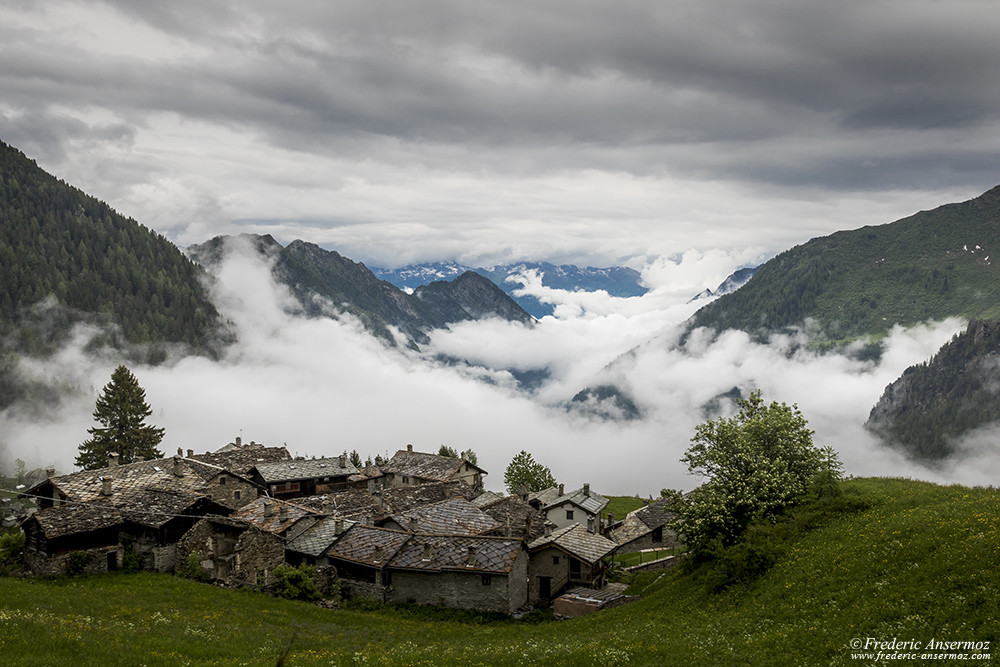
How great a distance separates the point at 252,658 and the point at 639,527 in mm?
61688

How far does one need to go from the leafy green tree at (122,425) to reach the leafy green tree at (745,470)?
8979 centimetres

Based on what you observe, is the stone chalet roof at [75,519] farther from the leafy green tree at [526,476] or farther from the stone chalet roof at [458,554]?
the leafy green tree at [526,476]

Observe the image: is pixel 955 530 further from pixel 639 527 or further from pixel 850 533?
pixel 639 527

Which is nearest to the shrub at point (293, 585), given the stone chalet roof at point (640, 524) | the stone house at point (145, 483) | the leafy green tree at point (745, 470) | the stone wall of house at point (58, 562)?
the stone wall of house at point (58, 562)

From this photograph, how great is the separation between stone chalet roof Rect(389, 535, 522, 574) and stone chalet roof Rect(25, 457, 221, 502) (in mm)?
25524

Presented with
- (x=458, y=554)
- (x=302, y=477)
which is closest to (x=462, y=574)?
(x=458, y=554)

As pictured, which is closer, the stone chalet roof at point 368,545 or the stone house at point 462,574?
the stone house at point 462,574

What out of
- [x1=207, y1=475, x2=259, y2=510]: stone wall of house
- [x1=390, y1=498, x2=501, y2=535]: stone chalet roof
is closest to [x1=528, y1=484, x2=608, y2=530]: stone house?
[x1=390, y1=498, x2=501, y2=535]: stone chalet roof

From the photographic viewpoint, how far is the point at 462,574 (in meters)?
50.8

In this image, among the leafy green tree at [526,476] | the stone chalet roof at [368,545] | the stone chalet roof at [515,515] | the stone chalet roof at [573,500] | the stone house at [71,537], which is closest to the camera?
the stone house at [71,537]

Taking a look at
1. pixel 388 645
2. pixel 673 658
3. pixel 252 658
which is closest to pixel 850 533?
pixel 673 658

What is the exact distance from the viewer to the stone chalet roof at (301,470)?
90.1m

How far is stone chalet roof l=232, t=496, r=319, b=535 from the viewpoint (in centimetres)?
5819

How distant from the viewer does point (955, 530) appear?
2802 centimetres
